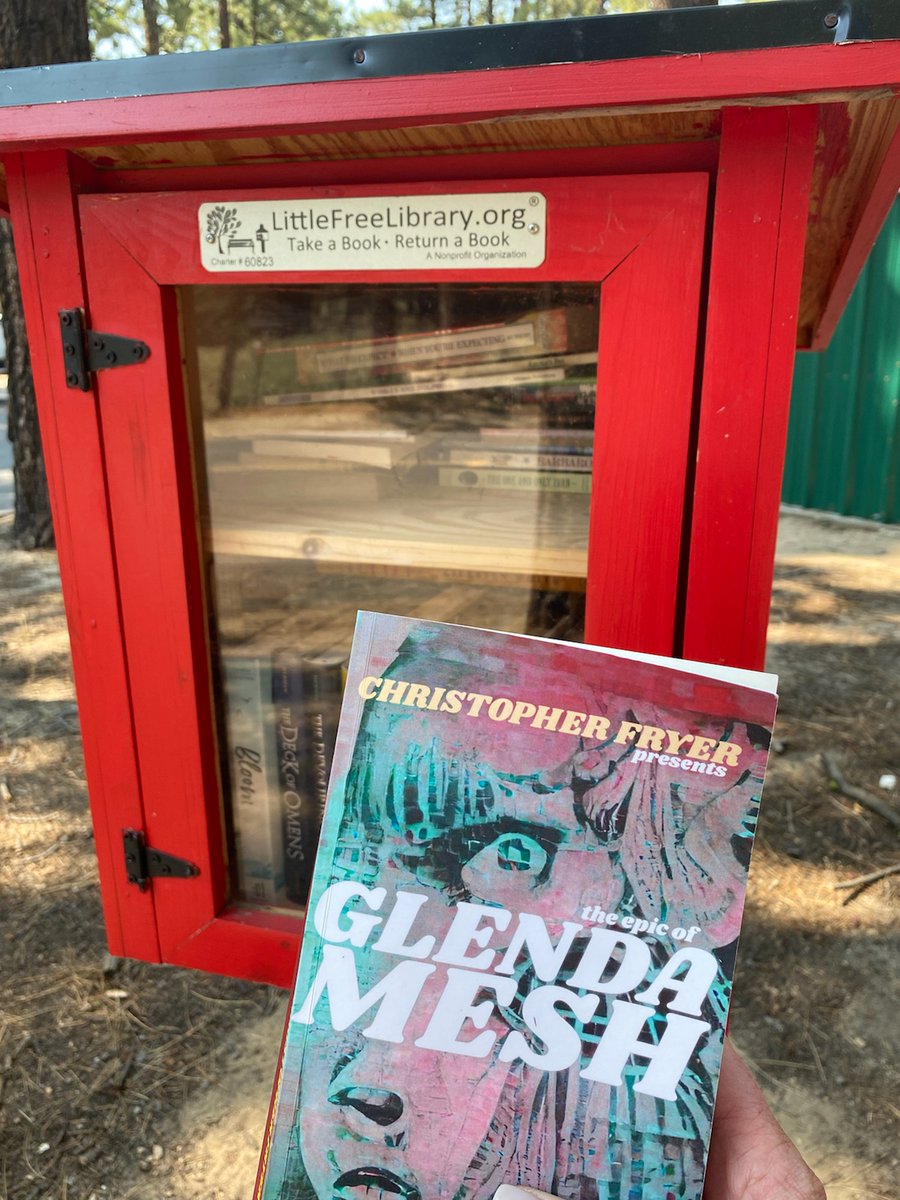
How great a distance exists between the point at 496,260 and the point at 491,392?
31cm

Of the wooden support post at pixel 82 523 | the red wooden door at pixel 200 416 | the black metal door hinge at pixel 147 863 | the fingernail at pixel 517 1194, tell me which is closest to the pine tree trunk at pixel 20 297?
the wooden support post at pixel 82 523

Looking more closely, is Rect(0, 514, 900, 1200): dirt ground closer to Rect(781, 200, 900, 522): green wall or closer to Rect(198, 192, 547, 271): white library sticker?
Rect(198, 192, 547, 271): white library sticker

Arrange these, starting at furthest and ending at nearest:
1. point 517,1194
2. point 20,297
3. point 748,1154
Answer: point 20,297
point 748,1154
point 517,1194

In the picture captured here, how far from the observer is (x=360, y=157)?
3.64 feet

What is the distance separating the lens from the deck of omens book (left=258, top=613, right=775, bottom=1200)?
2.29 feet

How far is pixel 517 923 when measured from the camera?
72cm

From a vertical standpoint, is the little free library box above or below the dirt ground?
above

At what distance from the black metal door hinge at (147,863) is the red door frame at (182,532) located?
2cm

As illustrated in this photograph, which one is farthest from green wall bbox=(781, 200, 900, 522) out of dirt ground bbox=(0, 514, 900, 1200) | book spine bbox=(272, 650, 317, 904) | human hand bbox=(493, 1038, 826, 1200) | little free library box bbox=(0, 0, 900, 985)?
human hand bbox=(493, 1038, 826, 1200)

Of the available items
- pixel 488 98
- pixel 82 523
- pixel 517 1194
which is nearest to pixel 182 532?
pixel 82 523

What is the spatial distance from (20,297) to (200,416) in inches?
134

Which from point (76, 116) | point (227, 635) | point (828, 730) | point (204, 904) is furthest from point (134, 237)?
point (828, 730)

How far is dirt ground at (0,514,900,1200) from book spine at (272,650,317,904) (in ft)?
1.38

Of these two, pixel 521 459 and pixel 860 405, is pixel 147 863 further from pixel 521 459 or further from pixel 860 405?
pixel 860 405
